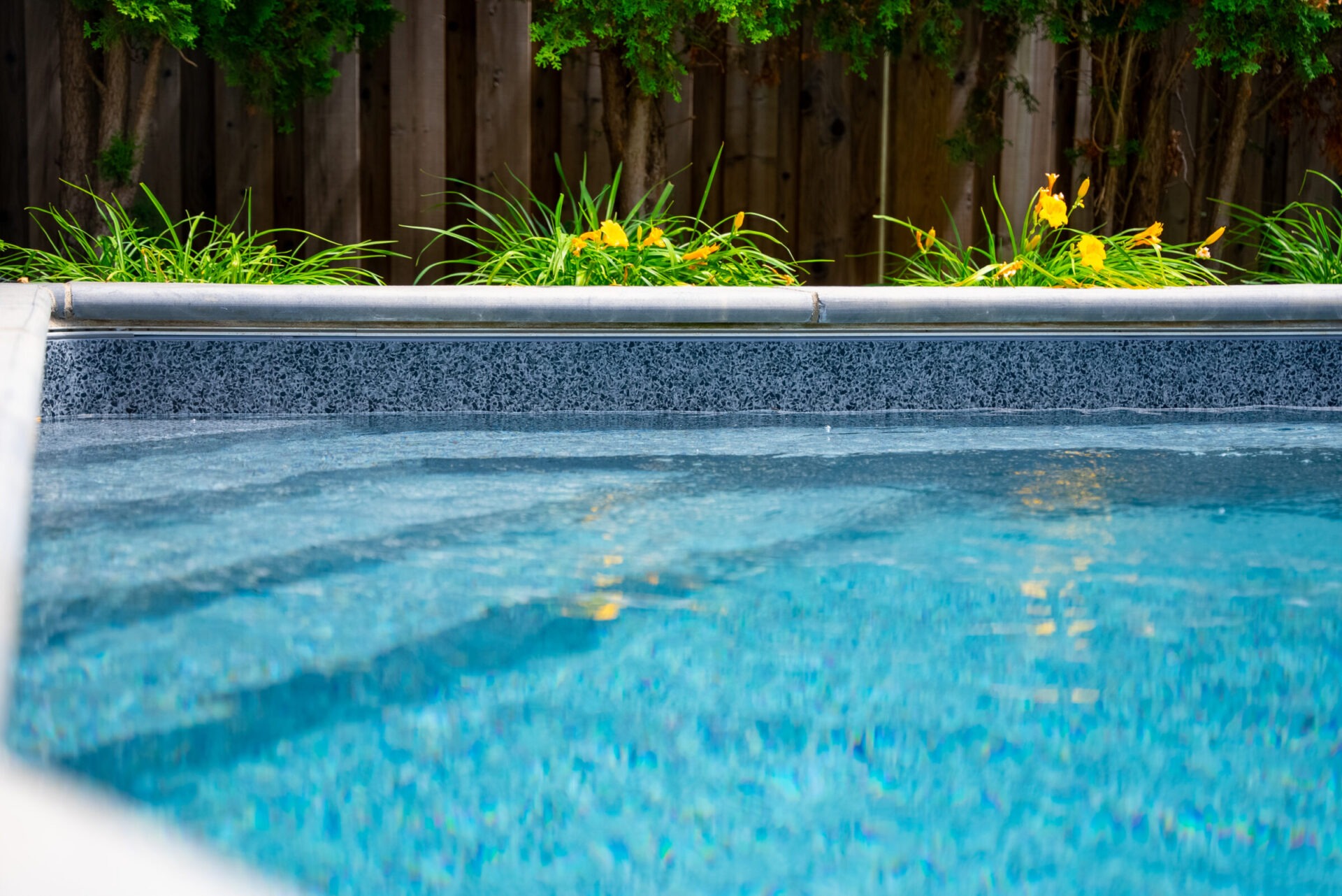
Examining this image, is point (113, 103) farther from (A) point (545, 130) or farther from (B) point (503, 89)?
(A) point (545, 130)

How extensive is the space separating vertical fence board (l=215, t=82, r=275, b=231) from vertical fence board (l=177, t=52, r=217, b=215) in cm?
6

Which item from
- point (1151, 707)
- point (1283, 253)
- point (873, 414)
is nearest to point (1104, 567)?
point (1151, 707)

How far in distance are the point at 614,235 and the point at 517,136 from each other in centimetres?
168

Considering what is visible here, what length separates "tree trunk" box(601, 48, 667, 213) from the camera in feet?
14.1

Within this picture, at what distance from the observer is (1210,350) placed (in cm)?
323

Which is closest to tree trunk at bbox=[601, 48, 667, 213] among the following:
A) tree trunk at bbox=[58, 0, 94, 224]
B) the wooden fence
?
the wooden fence

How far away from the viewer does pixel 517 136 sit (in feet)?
16.3

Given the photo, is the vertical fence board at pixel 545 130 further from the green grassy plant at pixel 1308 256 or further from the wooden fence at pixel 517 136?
the green grassy plant at pixel 1308 256

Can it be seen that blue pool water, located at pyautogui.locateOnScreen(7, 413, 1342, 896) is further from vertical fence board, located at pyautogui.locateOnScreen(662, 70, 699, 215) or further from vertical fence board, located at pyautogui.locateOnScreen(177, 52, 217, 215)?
vertical fence board, located at pyautogui.locateOnScreen(662, 70, 699, 215)

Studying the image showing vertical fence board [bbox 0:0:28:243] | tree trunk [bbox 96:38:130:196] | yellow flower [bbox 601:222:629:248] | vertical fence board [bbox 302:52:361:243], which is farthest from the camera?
vertical fence board [bbox 0:0:28:243]

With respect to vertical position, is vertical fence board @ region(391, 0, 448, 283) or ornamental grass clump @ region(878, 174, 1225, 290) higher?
vertical fence board @ region(391, 0, 448, 283)

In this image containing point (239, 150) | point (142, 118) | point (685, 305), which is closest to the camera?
point (685, 305)

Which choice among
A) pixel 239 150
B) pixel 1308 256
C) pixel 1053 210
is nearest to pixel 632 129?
pixel 1053 210

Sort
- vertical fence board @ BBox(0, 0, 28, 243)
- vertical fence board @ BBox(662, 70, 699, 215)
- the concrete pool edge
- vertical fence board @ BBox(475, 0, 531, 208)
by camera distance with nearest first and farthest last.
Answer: the concrete pool edge
vertical fence board @ BBox(475, 0, 531, 208)
vertical fence board @ BBox(0, 0, 28, 243)
vertical fence board @ BBox(662, 70, 699, 215)
